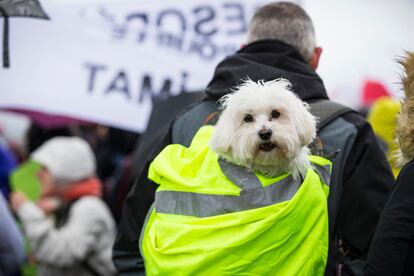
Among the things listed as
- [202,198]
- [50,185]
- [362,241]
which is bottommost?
[50,185]

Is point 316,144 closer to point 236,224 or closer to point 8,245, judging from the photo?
point 236,224

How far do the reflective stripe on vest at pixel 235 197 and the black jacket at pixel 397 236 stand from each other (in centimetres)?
38

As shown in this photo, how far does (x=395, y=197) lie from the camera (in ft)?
9.30

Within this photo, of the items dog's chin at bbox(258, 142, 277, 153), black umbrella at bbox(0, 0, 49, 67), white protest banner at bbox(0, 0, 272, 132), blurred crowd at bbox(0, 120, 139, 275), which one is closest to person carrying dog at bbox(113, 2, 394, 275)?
dog's chin at bbox(258, 142, 277, 153)

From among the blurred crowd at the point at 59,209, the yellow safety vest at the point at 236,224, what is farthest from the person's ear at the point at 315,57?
the blurred crowd at the point at 59,209

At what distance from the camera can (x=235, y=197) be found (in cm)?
301

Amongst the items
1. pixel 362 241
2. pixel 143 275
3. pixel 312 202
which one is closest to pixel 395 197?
pixel 312 202

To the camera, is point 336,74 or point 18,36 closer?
point 18,36

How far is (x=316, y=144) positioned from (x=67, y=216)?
3.10m

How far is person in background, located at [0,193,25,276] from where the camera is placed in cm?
490

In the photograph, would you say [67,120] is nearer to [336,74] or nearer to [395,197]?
[336,74]

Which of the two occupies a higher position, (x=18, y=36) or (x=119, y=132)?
(x=18, y=36)

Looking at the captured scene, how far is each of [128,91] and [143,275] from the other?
3.36m

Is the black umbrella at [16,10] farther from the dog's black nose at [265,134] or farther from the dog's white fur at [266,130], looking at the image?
the dog's black nose at [265,134]
